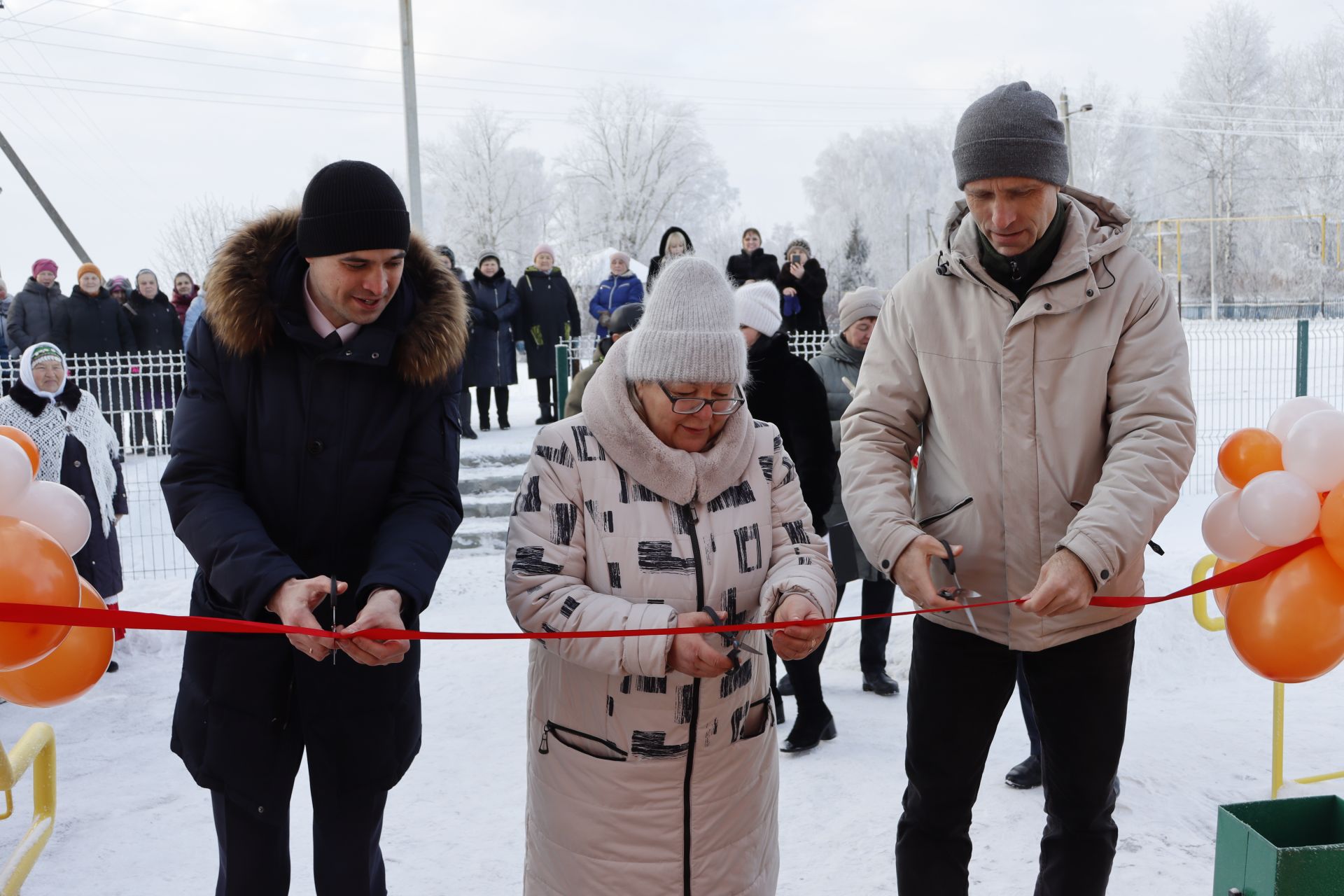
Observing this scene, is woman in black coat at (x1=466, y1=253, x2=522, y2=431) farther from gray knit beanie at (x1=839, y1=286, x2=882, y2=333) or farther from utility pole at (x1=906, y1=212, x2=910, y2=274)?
utility pole at (x1=906, y1=212, x2=910, y2=274)

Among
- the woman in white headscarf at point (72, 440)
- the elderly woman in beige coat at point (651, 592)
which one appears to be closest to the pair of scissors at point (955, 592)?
the elderly woman in beige coat at point (651, 592)

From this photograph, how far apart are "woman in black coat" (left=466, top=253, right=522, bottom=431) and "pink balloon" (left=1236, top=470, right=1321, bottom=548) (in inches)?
374

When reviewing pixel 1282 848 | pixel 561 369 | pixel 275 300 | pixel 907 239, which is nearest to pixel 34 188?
pixel 561 369

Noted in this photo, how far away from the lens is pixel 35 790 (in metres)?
3.58

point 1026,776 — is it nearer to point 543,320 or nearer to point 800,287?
point 800,287

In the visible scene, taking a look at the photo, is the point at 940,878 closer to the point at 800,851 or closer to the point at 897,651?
the point at 800,851

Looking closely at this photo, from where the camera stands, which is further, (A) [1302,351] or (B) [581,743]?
(A) [1302,351]

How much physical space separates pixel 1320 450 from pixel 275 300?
2246 mm

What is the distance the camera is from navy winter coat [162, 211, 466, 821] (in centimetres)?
223

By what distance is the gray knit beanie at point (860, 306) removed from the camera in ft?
17.2

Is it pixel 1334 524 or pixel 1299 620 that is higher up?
pixel 1334 524

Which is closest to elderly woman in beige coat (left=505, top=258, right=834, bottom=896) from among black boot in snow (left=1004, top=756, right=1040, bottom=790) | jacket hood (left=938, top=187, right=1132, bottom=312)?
jacket hood (left=938, top=187, right=1132, bottom=312)

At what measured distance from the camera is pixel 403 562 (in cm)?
221

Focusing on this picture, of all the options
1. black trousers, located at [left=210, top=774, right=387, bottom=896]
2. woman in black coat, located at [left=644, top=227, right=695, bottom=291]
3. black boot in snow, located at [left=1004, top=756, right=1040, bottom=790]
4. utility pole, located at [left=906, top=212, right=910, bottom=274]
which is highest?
utility pole, located at [left=906, top=212, right=910, bottom=274]
